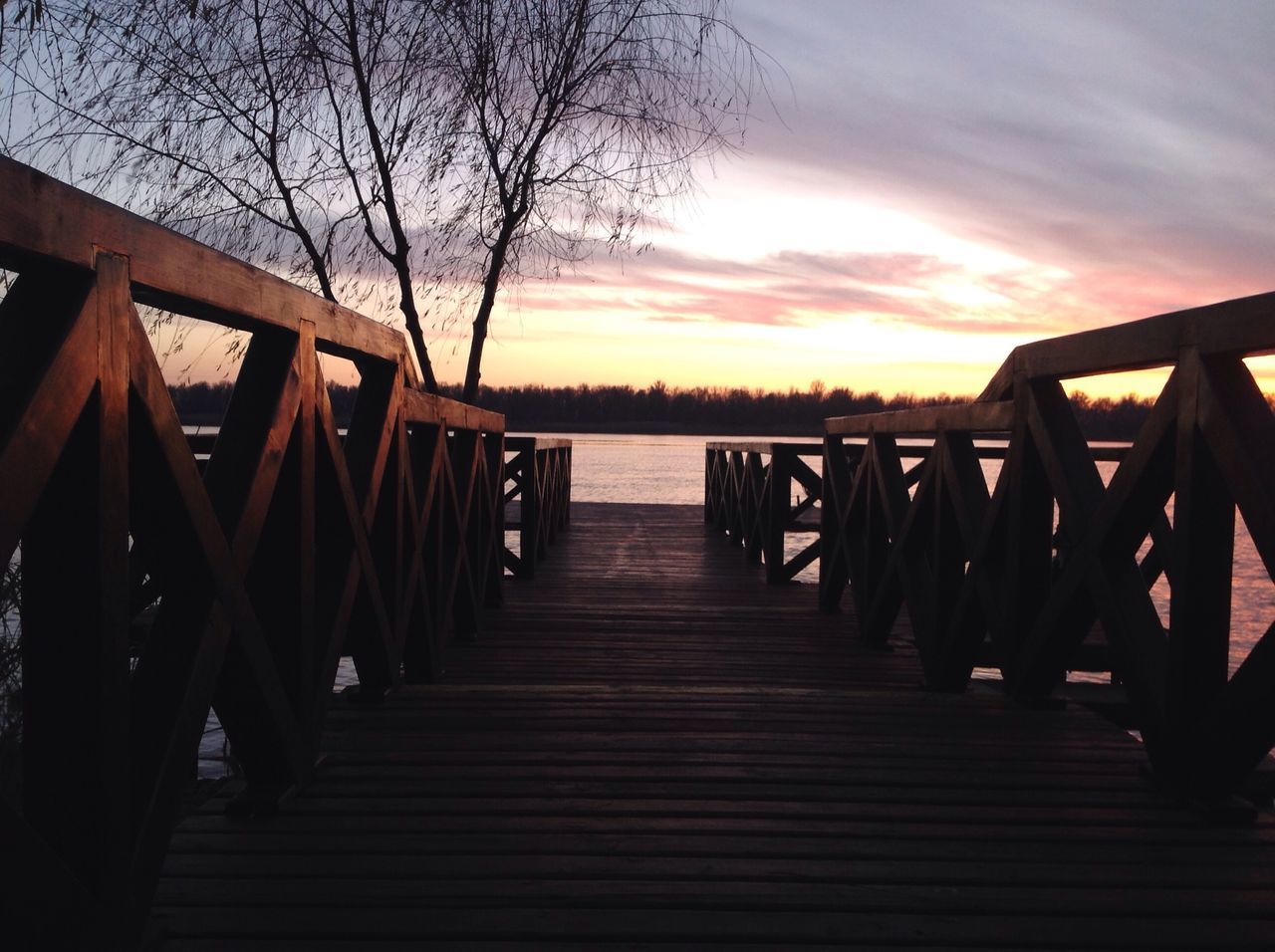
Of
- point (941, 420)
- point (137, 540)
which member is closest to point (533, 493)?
point (941, 420)

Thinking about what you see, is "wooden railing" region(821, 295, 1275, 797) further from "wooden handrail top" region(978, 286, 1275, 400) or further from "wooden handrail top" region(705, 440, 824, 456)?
"wooden handrail top" region(705, 440, 824, 456)

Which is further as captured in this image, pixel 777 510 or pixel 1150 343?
pixel 777 510

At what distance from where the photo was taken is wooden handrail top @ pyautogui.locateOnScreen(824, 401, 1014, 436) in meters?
3.55

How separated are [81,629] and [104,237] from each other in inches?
20.7

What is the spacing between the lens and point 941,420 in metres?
4.02

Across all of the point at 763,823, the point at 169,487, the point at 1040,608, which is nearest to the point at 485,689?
the point at 763,823

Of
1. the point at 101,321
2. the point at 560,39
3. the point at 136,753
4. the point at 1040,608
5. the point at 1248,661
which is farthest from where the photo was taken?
the point at 560,39

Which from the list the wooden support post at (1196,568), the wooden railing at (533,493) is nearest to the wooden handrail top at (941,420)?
the wooden support post at (1196,568)

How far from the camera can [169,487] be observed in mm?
1742

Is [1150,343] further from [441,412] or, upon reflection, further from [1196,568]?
[441,412]

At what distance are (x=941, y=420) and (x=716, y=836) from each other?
2.19 meters

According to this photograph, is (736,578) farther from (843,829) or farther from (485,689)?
(843,829)

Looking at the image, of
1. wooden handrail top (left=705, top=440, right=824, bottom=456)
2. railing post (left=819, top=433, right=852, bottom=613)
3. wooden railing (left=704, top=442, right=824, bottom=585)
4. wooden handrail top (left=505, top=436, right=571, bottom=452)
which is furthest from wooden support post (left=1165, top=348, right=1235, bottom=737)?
wooden handrail top (left=505, top=436, right=571, bottom=452)

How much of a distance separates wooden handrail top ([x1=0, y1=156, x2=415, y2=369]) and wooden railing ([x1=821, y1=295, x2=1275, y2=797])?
76.1 inches
